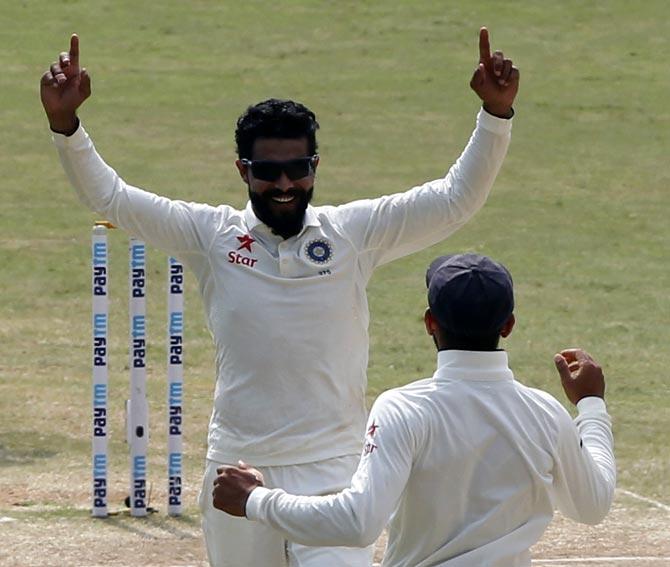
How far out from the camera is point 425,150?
925 inches

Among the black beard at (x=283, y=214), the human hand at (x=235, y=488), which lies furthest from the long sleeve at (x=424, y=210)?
the human hand at (x=235, y=488)

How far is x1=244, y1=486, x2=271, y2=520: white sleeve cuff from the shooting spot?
400 cm

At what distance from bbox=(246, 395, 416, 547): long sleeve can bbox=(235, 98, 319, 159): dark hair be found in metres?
1.52

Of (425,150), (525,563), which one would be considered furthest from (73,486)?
(425,150)

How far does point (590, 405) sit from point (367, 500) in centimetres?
75

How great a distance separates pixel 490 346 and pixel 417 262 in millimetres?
13856

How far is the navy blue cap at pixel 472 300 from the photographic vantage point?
13.2ft

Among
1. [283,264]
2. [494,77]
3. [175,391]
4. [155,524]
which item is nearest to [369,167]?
[175,391]

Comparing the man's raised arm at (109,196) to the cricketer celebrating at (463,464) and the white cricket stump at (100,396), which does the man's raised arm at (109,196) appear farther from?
the white cricket stump at (100,396)

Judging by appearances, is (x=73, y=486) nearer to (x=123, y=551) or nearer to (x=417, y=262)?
(x=123, y=551)

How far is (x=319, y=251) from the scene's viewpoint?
527cm

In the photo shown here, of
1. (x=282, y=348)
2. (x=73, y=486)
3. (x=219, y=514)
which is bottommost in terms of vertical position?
(x=73, y=486)

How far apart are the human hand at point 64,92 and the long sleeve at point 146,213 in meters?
0.14

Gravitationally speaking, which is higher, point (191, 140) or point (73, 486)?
point (191, 140)
